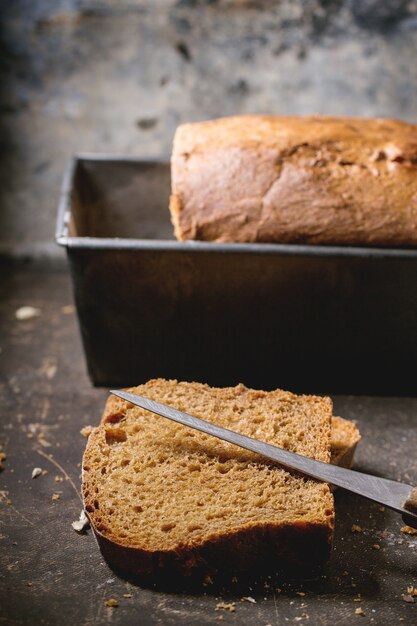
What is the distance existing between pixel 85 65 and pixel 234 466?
6.53 feet

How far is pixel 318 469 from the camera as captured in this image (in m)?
1.64

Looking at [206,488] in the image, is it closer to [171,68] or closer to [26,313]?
[26,313]

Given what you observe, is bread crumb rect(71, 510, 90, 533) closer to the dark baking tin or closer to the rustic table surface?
the rustic table surface

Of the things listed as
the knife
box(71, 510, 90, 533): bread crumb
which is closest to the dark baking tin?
the knife

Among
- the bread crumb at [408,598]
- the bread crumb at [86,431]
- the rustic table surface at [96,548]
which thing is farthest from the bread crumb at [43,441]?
the bread crumb at [408,598]

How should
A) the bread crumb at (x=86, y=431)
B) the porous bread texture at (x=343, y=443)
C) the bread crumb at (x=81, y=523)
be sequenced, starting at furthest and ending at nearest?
1. the bread crumb at (x=86, y=431)
2. the porous bread texture at (x=343, y=443)
3. the bread crumb at (x=81, y=523)

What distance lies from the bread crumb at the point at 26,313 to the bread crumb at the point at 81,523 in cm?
118

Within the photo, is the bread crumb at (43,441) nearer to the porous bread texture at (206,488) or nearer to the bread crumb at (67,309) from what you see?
the porous bread texture at (206,488)

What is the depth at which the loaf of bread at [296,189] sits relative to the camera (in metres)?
2.06

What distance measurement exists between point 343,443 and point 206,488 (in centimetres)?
44

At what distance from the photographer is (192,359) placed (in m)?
2.27

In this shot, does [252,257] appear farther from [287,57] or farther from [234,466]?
[287,57]

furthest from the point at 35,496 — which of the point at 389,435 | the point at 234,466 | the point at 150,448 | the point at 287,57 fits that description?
the point at 287,57

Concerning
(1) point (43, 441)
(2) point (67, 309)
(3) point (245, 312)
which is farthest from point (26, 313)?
(3) point (245, 312)
